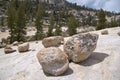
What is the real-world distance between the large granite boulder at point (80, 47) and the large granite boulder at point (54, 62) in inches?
50.3

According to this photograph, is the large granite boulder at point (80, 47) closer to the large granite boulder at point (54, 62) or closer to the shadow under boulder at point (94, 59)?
the shadow under boulder at point (94, 59)

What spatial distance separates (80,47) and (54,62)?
325cm

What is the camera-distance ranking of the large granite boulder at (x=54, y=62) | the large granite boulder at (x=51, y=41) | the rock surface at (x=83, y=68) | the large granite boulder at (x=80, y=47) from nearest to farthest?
A: the rock surface at (x=83, y=68) < the large granite boulder at (x=54, y=62) < the large granite boulder at (x=80, y=47) < the large granite boulder at (x=51, y=41)

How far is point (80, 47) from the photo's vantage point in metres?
22.5

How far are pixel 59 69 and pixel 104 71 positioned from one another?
4.21 m

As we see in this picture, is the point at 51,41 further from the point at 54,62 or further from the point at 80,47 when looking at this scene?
the point at 54,62

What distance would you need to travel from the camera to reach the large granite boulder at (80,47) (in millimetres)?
22484

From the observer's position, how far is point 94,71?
2091 cm

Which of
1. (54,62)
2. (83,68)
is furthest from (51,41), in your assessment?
(83,68)

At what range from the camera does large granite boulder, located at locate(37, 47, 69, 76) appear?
21062 millimetres

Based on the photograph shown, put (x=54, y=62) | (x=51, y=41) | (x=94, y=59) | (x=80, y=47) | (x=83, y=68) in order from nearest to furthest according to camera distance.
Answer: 1. (x=54, y=62)
2. (x=83, y=68)
3. (x=80, y=47)
4. (x=94, y=59)
5. (x=51, y=41)

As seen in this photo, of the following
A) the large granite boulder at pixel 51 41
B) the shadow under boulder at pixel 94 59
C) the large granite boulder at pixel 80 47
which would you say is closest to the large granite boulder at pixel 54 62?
the large granite boulder at pixel 80 47

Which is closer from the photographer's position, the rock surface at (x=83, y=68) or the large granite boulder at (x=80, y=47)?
the rock surface at (x=83, y=68)

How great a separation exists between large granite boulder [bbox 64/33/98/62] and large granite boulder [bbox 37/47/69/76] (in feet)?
4.19
